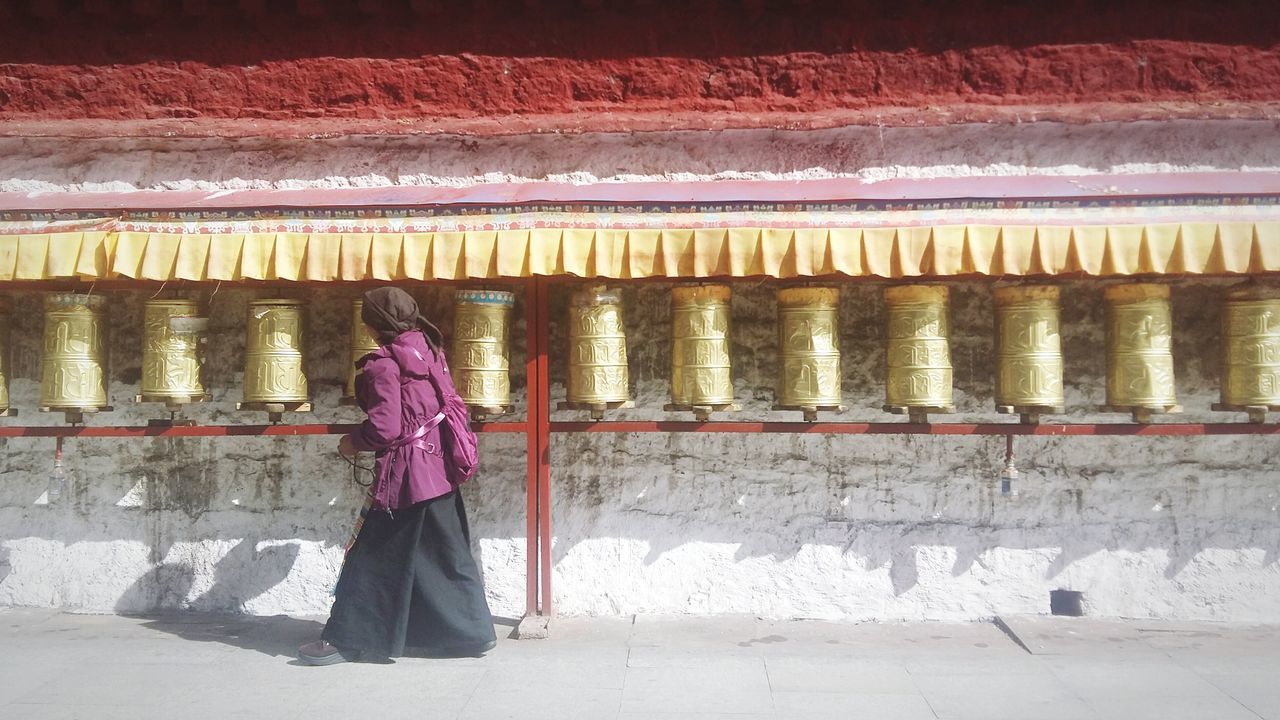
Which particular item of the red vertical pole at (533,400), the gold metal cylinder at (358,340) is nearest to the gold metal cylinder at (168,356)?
the gold metal cylinder at (358,340)

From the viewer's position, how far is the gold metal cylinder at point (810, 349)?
377 centimetres

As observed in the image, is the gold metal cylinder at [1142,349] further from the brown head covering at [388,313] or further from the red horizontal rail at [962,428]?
the brown head covering at [388,313]

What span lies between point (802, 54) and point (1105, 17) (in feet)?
4.68

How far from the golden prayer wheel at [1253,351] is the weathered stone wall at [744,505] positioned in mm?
370

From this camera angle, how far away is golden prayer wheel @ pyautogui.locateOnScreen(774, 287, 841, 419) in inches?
148

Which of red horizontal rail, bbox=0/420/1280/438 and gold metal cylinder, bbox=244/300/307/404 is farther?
gold metal cylinder, bbox=244/300/307/404

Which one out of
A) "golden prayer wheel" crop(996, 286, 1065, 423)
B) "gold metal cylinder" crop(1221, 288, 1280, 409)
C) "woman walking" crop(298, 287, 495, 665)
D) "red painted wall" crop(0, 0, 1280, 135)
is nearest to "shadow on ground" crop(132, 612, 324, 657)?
"woman walking" crop(298, 287, 495, 665)

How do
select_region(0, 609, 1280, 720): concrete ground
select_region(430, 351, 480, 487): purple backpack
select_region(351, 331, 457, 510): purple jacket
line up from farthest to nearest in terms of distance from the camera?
select_region(430, 351, 480, 487): purple backpack < select_region(351, 331, 457, 510): purple jacket < select_region(0, 609, 1280, 720): concrete ground

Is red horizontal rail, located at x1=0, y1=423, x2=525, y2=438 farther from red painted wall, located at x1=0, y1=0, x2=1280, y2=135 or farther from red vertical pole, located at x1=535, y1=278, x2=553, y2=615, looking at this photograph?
red painted wall, located at x1=0, y1=0, x2=1280, y2=135

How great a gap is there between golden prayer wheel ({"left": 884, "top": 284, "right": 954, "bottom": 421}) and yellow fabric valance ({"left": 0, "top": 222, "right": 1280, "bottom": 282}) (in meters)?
0.29

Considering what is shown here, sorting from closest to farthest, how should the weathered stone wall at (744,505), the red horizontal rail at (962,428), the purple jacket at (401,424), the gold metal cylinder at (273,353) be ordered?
the purple jacket at (401,424) → the red horizontal rail at (962,428) → the gold metal cylinder at (273,353) → the weathered stone wall at (744,505)

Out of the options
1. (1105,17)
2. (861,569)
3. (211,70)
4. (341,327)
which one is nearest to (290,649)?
(341,327)

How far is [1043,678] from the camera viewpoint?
3414 millimetres

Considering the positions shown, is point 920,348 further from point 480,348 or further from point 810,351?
point 480,348
